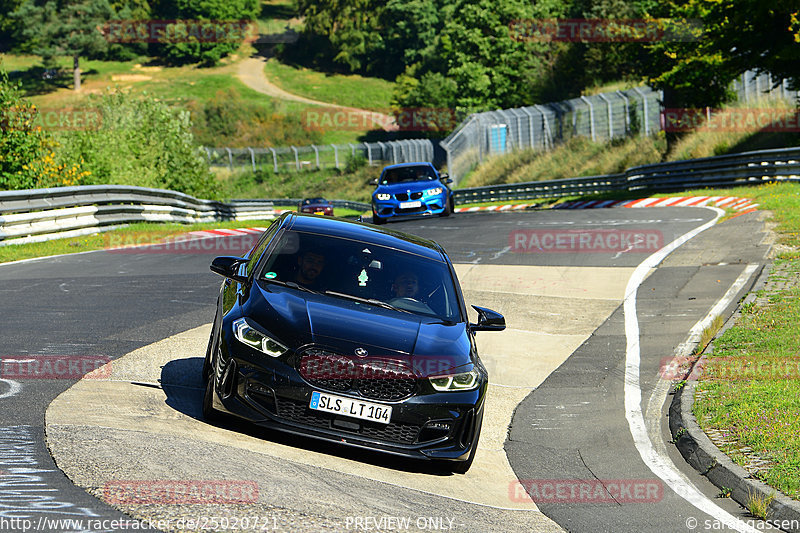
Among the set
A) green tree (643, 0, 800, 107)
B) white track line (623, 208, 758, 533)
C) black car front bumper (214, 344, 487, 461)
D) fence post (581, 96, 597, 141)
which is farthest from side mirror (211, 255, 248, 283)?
fence post (581, 96, 597, 141)

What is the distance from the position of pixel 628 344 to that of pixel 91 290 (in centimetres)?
720

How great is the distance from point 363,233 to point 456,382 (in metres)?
2.02

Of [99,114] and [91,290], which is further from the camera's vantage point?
[99,114]

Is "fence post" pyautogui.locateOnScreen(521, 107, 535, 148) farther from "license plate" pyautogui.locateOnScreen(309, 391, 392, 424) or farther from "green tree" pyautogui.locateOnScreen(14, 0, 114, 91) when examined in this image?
"green tree" pyautogui.locateOnScreen(14, 0, 114, 91)

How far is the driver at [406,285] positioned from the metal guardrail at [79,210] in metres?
13.5

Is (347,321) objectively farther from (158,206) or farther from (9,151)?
(158,206)

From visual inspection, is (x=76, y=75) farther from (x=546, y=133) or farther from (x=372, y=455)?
(x=372, y=455)

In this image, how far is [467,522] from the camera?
5.91 meters

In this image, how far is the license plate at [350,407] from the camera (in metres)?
6.71

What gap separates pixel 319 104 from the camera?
388 feet

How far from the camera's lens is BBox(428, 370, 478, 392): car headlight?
697 centimetres

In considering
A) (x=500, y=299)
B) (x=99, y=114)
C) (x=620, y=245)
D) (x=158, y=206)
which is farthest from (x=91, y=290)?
(x=99, y=114)

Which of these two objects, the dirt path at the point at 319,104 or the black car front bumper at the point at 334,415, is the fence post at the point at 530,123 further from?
the dirt path at the point at 319,104

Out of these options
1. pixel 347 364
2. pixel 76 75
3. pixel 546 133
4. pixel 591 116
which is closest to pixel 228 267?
pixel 347 364
